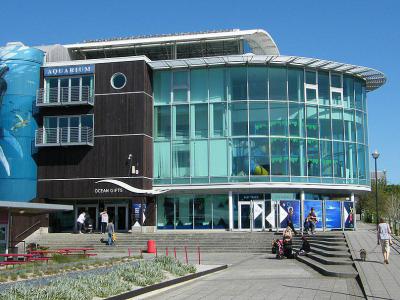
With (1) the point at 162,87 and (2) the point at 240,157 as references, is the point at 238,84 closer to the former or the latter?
(2) the point at 240,157

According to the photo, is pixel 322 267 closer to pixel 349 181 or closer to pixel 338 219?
pixel 338 219

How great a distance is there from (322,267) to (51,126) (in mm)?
29007

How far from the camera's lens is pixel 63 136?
43312mm

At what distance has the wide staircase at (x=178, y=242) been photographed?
34.1 metres

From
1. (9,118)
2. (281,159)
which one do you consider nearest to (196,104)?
(281,159)

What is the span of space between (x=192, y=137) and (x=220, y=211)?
5753 mm

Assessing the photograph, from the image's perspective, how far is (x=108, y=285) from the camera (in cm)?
1409

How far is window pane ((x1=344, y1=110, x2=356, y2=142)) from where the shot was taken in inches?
1772

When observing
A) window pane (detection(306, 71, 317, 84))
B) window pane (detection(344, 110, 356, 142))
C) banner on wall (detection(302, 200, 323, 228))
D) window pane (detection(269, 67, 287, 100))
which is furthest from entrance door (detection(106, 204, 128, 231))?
window pane (detection(344, 110, 356, 142))

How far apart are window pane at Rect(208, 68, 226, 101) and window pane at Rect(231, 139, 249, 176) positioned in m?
3.46

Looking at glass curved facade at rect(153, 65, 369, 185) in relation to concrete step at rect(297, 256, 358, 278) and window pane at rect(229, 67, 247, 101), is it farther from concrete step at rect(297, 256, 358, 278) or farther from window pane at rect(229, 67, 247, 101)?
concrete step at rect(297, 256, 358, 278)

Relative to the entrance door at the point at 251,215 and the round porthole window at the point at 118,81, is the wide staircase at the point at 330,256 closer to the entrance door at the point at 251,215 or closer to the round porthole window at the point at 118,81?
the entrance door at the point at 251,215

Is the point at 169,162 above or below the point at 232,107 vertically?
below

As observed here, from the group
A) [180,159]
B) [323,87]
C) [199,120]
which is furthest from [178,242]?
[323,87]
